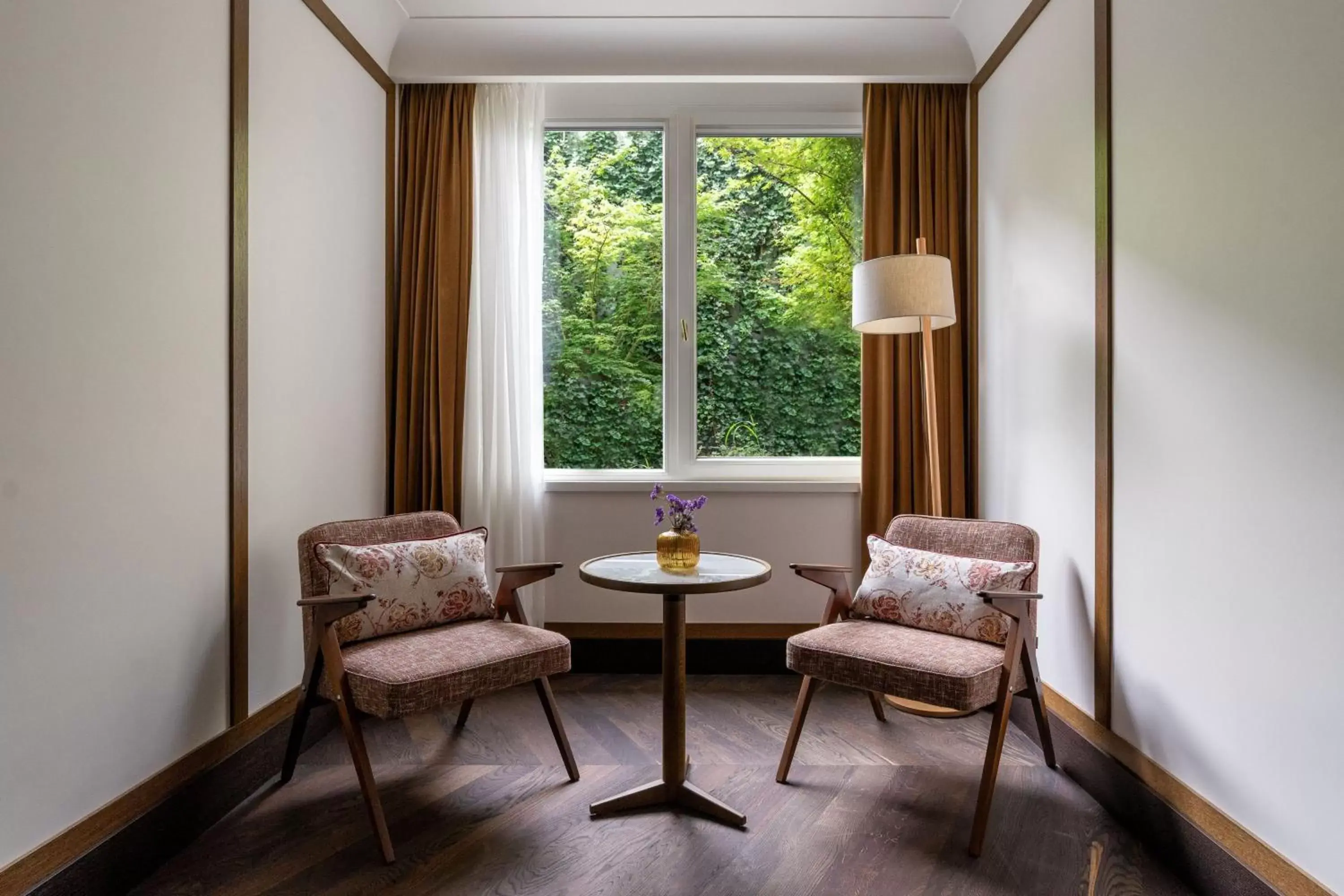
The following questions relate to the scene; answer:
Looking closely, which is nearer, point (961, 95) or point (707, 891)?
point (707, 891)

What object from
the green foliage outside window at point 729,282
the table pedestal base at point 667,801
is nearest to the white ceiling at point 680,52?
the green foliage outside window at point 729,282

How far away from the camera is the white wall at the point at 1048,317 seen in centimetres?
244

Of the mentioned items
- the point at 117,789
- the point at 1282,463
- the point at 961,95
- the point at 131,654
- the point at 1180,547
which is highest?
the point at 961,95

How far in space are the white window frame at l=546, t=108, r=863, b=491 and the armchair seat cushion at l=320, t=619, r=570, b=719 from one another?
1.20 m

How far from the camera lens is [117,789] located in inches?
72.5

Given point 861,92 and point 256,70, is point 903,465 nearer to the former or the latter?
point 861,92

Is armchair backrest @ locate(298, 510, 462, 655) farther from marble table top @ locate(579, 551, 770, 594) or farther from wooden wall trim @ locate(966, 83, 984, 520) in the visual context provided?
wooden wall trim @ locate(966, 83, 984, 520)

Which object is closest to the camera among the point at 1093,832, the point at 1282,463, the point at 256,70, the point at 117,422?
the point at 1282,463

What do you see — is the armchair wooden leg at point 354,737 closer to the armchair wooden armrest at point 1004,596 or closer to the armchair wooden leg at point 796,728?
the armchair wooden leg at point 796,728

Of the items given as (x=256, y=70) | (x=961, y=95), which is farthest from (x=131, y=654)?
(x=961, y=95)

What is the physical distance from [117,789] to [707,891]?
143 centimetres

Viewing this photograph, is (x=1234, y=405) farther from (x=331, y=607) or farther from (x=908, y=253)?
(x=331, y=607)

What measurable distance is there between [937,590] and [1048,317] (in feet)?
3.38

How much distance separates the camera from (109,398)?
1.80m
